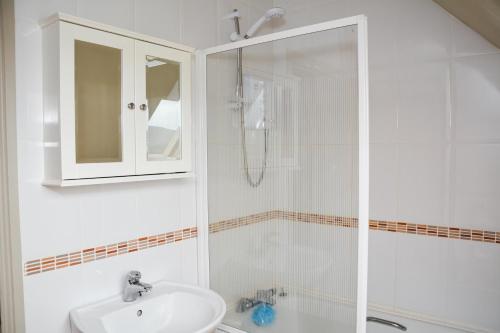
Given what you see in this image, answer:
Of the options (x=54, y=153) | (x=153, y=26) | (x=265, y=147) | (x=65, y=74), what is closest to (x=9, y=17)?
(x=65, y=74)

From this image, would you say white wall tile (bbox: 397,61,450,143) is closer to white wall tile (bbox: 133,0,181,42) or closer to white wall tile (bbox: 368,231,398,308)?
white wall tile (bbox: 368,231,398,308)

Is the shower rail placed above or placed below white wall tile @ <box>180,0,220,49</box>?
below

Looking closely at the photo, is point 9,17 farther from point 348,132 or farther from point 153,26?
point 348,132

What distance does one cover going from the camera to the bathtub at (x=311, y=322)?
1.54 metres

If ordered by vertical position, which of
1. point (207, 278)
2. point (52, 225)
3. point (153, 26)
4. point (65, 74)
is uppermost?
point (153, 26)

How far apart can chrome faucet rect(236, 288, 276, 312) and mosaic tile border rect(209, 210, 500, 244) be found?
333 millimetres

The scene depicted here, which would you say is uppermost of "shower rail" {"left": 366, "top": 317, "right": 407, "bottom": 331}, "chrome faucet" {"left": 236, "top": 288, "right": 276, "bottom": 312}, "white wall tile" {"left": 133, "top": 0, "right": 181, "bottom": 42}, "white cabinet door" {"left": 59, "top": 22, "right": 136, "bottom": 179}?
"white wall tile" {"left": 133, "top": 0, "right": 181, "bottom": 42}

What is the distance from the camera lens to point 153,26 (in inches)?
69.9

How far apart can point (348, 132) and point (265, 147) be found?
16.5 inches

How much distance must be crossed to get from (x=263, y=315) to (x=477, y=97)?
148 centimetres

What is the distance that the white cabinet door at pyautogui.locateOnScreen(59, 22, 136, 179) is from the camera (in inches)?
52.4

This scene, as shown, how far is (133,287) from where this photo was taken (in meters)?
1.59

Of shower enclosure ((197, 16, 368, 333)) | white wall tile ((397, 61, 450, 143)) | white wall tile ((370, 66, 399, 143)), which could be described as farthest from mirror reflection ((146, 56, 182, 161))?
white wall tile ((397, 61, 450, 143))

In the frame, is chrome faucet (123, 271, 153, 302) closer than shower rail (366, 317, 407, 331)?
Yes
